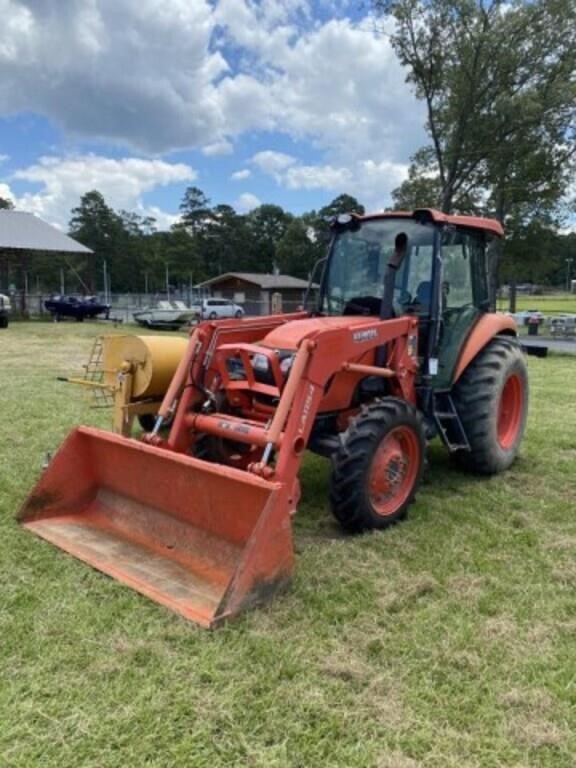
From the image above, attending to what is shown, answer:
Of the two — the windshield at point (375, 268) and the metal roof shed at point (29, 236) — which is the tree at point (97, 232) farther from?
the windshield at point (375, 268)

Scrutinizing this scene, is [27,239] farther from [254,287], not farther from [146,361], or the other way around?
[146,361]

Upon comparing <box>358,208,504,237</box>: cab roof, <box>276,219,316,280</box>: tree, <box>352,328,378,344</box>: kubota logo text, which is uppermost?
<box>276,219,316,280</box>: tree

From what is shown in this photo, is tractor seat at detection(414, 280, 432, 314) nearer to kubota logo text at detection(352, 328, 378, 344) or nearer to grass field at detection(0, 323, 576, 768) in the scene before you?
kubota logo text at detection(352, 328, 378, 344)

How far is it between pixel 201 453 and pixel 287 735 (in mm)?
2438

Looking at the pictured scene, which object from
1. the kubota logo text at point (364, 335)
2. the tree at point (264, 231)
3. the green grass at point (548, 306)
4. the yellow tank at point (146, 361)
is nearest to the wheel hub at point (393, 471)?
the kubota logo text at point (364, 335)

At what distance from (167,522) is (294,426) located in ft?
3.23

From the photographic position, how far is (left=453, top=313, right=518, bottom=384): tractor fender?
5551 millimetres

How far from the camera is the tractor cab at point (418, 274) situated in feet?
17.0

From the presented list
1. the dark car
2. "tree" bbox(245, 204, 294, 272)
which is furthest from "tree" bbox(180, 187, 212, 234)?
the dark car

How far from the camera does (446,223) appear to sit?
5246mm

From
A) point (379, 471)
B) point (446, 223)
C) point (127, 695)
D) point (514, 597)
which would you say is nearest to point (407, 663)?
point (514, 597)

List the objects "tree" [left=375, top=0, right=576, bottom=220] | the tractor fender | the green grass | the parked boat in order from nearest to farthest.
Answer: the tractor fender
"tree" [left=375, top=0, right=576, bottom=220]
the parked boat
the green grass

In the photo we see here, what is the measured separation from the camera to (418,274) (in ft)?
17.2

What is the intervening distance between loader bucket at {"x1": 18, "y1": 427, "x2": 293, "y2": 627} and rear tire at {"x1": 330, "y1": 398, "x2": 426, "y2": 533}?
2.57ft
